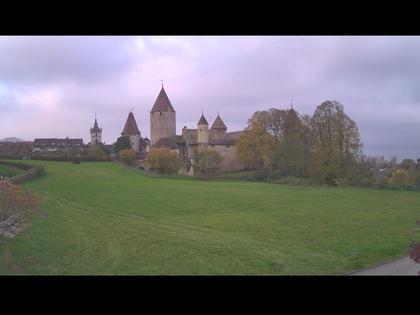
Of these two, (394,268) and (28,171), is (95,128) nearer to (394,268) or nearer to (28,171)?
(28,171)

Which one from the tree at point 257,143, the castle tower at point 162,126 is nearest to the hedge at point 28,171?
the tree at point 257,143

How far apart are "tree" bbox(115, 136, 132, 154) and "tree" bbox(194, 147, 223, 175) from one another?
17.4 feet

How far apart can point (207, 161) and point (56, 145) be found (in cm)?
1144

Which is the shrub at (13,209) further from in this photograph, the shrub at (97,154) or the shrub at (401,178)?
the shrub at (401,178)

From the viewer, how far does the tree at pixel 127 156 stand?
39.1ft

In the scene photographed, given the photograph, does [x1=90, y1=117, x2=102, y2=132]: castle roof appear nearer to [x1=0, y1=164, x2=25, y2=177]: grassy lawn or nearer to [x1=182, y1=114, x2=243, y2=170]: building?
[x1=0, y1=164, x2=25, y2=177]: grassy lawn

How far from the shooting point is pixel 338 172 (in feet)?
47.6

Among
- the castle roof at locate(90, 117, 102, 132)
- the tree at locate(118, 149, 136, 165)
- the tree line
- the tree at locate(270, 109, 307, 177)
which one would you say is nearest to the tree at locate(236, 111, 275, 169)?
the tree line

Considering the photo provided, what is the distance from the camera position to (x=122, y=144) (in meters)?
12.8
